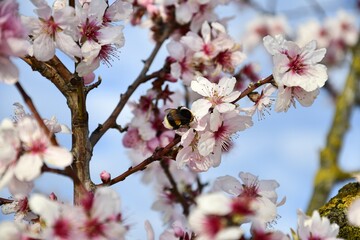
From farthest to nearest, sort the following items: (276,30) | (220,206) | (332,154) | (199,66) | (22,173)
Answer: (276,30) → (332,154) → (199,66) → (22,173) → (220,206)

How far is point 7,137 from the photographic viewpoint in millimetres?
1083

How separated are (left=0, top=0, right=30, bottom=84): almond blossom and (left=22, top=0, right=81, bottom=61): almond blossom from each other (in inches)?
9.7

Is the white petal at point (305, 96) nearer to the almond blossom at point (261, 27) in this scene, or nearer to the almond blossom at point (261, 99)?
the almond blossom at point (261, 99)

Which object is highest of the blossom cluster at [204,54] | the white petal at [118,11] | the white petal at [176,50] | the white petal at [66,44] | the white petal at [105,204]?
the white petal at [118,11]

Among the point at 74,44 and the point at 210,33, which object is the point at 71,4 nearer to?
the point at 74,44

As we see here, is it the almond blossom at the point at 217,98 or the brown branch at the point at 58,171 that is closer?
the brown branch at the point at 58,171

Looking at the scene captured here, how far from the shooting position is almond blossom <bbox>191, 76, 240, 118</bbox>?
140cm

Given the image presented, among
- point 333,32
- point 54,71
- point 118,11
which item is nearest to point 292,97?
point 118,11

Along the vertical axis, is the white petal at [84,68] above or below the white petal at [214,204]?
above

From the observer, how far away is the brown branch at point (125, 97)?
5.22 feet

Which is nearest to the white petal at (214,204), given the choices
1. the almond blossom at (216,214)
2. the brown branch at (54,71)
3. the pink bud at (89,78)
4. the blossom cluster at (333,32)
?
the almond blossom at (216,214)

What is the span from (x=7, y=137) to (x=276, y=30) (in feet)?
19.9

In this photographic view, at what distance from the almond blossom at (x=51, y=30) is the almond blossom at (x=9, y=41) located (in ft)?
0.81

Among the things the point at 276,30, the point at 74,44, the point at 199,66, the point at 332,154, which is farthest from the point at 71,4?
the point at 276,30
